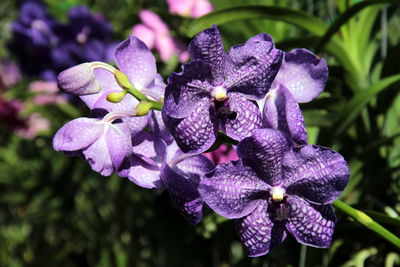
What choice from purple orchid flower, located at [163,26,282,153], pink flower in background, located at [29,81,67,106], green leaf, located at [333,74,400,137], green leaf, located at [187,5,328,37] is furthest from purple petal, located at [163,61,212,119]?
pink flower in background, located at [29,81,67,106]

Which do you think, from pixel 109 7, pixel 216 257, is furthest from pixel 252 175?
pixel 109 7

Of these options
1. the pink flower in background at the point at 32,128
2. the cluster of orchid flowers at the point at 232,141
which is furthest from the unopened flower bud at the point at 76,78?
the pink flower in background at the point at 32,128

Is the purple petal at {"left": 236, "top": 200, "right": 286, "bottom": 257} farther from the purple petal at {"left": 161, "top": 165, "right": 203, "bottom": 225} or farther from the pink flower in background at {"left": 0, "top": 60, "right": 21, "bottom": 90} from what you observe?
the pink flower in background at {"left": 0, "top": 60, "right": 21, "bottom": 90}

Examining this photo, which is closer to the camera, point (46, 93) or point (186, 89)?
point (186, 89)

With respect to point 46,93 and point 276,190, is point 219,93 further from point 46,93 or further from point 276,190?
point 46,93

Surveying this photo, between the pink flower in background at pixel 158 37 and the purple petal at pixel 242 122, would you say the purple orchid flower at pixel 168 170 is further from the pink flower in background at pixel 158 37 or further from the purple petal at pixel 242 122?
the pink flower in background at pixel 158 37

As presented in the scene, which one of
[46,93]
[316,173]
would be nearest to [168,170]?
[316,173]
